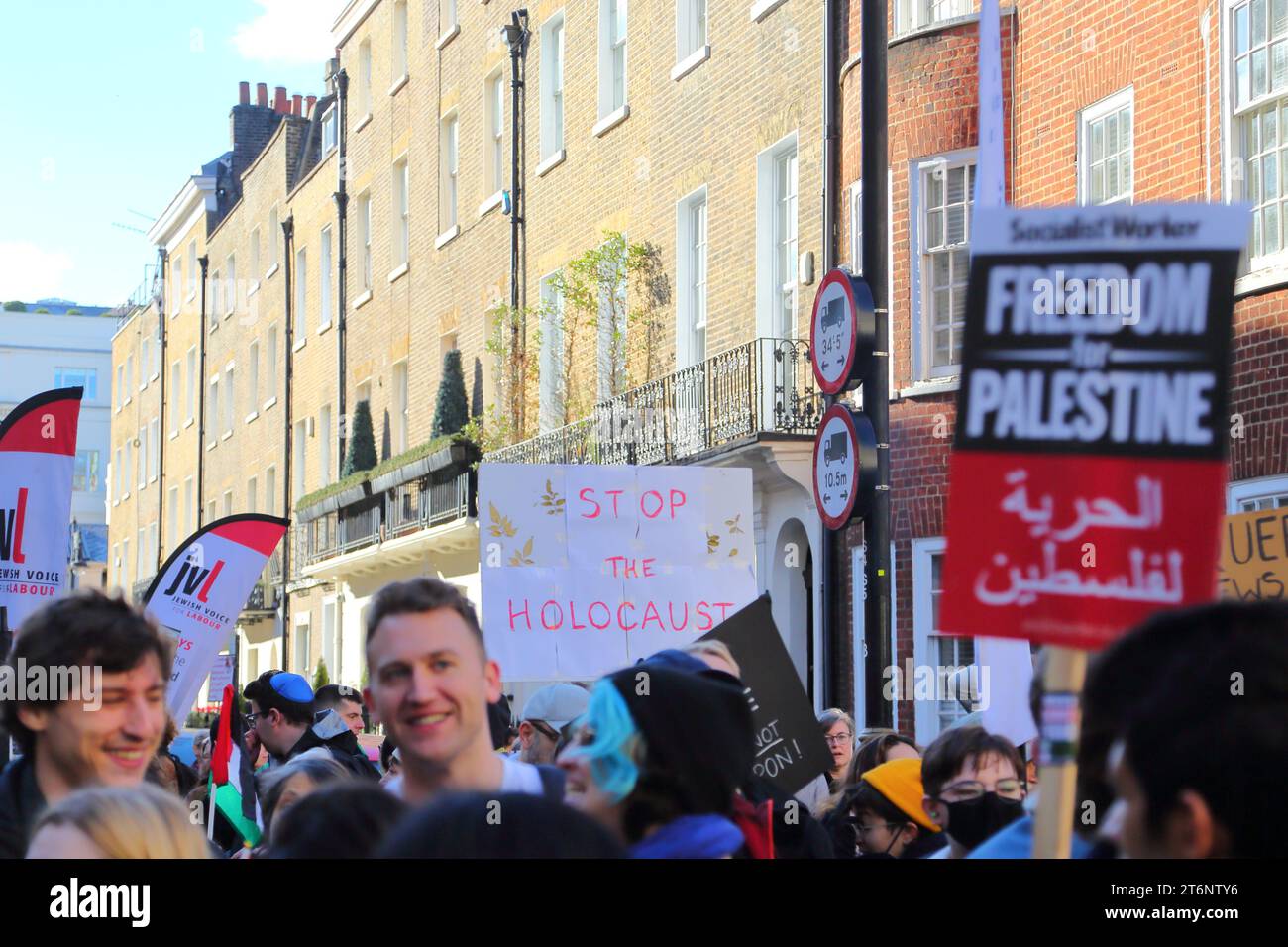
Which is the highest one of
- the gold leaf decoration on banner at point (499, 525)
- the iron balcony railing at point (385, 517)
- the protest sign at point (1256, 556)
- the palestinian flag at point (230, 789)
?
the iron balcony railing at point (385, 517)

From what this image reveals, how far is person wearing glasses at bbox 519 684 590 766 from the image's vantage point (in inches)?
363

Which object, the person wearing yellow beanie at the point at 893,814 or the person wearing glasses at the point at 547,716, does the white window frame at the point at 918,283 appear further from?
the person wearing yellow beanie at the point at 893,814

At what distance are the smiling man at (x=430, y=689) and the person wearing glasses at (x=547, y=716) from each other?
4.72 meters

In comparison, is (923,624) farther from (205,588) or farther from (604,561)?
(205,588)

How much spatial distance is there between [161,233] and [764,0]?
1470 inches

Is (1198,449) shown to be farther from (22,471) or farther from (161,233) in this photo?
(161,233)

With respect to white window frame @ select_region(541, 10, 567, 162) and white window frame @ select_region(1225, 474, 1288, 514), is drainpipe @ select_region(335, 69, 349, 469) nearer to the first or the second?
white window frame @ select_region(541, 10, 567, 162)

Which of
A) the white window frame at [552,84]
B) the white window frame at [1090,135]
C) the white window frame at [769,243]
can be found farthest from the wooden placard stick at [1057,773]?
the white window frame at [552,84]

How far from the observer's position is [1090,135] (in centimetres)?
1448

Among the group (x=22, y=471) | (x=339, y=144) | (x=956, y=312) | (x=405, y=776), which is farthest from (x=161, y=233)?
(x=405, y=776)

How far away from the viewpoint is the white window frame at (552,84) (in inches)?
993

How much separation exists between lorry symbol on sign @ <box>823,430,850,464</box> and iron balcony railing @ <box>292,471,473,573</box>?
51.1 feet

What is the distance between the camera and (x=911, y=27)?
16.3m

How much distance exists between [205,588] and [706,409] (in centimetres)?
1030
